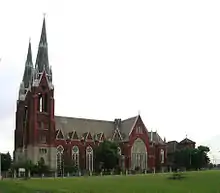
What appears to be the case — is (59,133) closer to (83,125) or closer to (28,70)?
(83,125)

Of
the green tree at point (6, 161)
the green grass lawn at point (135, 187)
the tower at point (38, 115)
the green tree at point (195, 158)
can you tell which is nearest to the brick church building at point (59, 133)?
the tower at point (38, 115)

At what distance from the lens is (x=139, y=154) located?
409 feet

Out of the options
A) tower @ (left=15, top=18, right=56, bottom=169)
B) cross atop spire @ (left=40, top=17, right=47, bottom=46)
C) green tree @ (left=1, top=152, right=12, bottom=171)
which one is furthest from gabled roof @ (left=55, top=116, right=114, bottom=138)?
green tree @ (left=1, top=152, right=12, bottom=171)

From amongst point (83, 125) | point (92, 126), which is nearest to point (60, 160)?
point (83, 125)

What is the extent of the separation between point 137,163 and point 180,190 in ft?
220

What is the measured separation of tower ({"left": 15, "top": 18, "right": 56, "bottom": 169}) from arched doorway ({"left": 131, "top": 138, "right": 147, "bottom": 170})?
23.3 metres

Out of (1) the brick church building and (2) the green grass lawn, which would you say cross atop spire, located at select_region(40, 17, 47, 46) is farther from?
(2) the green grass lawn

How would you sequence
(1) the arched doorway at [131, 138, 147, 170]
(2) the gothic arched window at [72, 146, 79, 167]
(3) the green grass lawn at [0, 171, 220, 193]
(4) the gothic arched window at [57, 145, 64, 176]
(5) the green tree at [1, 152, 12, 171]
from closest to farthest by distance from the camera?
(3) the green grass lawn at [0, 171, 220, 193] < (4) the gothic arched window at [57, 145, 64, 176] < (2) the gothic arched window at [72, 146, 79, 167] < (1) the arched doorway at [131, 138, 147, 170] < (5) the green tree at [1, 152, 12, 171]

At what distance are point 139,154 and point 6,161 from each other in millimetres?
37787

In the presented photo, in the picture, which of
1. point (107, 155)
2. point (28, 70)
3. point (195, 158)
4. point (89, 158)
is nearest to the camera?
point (107, 155)

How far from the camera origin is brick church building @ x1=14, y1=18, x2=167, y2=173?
356ft

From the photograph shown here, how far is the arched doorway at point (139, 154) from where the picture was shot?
123000mm

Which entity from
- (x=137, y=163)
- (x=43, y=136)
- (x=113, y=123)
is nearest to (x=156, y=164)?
(x=137, y=163)

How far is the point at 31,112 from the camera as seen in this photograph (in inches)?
4279
